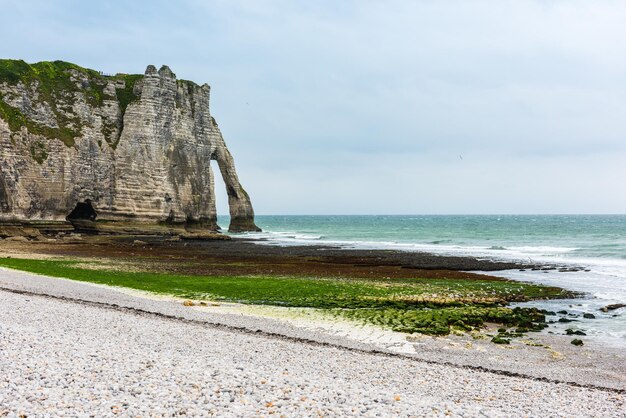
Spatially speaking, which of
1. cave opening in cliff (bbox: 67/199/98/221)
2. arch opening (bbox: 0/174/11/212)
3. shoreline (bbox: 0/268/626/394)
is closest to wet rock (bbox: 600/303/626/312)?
shoreline (bbox: 0/268/626/394)

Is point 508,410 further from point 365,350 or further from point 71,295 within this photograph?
point 71,295

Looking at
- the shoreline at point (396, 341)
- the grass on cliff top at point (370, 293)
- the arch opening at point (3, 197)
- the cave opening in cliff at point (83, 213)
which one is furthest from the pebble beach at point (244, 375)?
the cave opening in cliff at point (83, 213)

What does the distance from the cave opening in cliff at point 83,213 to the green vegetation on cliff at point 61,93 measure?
7980mm

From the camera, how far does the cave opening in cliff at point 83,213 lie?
6931cm

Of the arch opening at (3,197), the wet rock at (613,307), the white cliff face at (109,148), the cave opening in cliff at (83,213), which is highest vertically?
the white cliff face at (109,148)

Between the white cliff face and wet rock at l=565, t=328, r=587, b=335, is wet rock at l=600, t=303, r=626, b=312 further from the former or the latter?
the white cliff face

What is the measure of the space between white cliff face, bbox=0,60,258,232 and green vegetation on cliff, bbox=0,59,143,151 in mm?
136

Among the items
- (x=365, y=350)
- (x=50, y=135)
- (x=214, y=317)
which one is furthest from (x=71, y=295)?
(x=50, y=135)

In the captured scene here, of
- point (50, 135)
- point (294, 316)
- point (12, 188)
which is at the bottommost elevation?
point (294, 316)

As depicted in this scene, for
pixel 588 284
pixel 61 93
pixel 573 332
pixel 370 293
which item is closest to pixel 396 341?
pixel 573 332

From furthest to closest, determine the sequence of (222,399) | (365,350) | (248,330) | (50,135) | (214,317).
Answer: (50,135) → (214,317) → (248,330) → (365,350) → (222,399)

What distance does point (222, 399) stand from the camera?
30.5 feet

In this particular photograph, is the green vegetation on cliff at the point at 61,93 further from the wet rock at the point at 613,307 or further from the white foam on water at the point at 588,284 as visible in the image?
the wet rock at the point at 613,307

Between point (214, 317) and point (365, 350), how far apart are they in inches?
245
